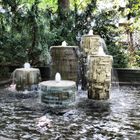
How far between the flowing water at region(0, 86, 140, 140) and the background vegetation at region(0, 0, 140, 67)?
3.05m

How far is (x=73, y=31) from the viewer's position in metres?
14.1

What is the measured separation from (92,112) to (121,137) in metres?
1.89

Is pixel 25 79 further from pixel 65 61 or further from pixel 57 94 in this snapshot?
pixel 57 94

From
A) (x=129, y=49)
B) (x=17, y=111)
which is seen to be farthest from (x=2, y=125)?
(x=129, y=49)

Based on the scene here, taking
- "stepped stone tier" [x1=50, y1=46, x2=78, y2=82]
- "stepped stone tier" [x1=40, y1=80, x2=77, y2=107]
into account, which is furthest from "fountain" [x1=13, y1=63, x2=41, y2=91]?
"stepped stone tier" [x1=40, y1=80, x2=77, y2=107]

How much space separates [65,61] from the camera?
409 inches

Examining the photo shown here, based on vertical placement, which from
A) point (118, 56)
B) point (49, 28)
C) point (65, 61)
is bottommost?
point (65, 61)

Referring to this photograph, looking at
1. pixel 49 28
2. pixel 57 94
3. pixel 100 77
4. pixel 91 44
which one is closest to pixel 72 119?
pixel 57 94

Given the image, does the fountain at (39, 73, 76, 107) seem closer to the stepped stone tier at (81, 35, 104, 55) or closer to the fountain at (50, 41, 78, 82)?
the fountain at (50, 41, 78, 82)

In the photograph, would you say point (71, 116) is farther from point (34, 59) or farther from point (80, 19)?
point (80, 19)

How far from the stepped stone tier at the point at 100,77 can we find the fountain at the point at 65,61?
132 centimetres

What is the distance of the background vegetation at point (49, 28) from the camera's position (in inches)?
472

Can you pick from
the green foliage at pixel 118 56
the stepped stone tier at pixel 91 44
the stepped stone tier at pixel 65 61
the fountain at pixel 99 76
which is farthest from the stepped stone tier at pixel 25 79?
the green foliage at pixel 118 56

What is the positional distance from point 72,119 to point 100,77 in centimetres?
239
